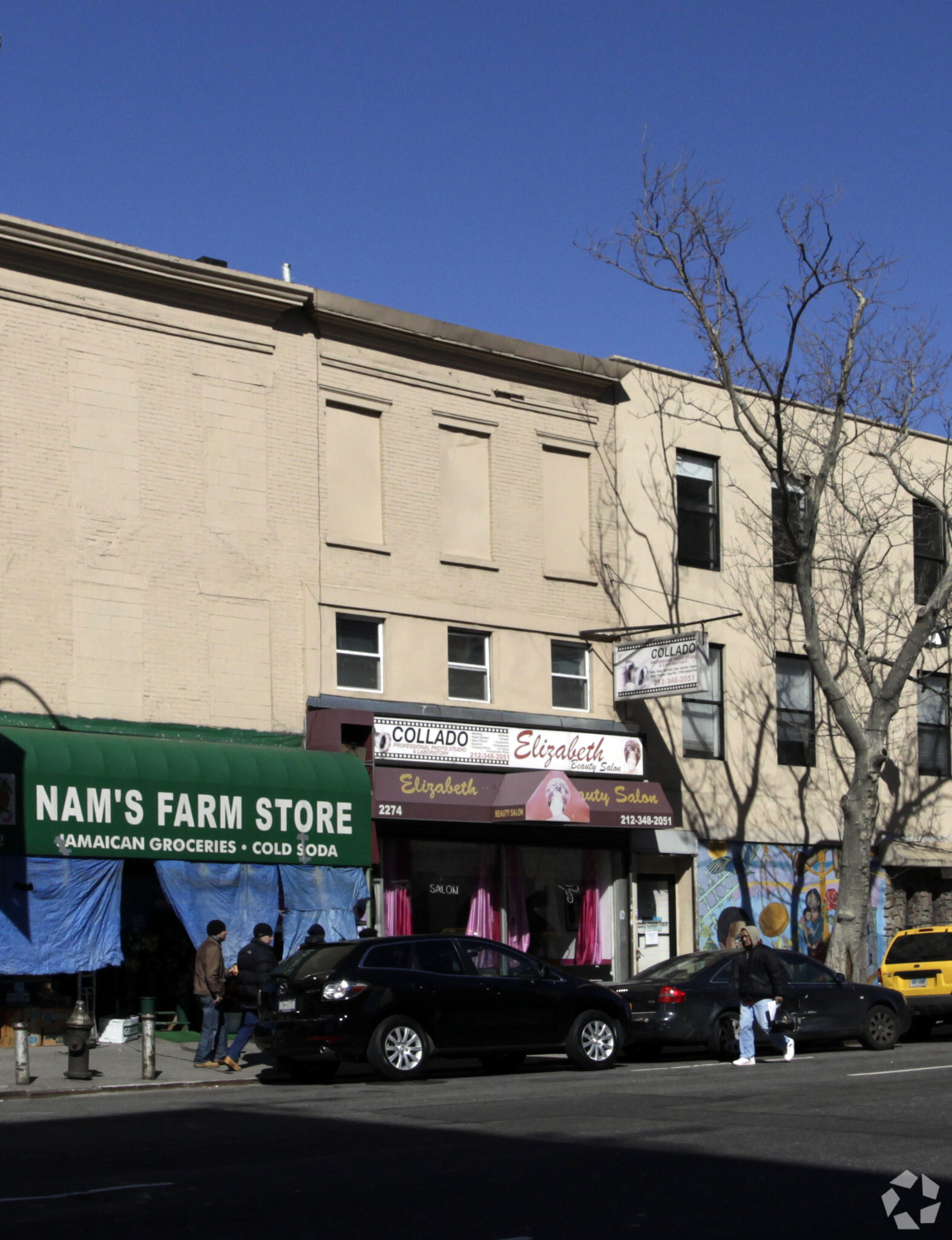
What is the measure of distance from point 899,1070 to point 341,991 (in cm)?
579

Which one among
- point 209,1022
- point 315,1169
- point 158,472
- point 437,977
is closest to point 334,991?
point 437,977

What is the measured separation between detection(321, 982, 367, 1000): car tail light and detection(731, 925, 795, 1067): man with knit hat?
184 inches

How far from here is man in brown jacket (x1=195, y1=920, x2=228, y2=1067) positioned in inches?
699

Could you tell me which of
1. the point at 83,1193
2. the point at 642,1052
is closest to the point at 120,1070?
the point at 642,1052

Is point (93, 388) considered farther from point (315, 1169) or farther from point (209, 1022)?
point (315, 1169)

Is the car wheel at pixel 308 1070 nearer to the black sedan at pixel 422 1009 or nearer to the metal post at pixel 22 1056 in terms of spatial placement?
the black sedan at pixel 422 1009

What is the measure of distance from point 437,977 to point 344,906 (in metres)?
5.68

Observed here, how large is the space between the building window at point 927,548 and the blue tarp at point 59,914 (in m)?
18.0

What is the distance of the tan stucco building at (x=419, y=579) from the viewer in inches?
830

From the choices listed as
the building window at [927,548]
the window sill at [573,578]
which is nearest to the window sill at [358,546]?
the window sill at [573,578]

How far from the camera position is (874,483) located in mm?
30875

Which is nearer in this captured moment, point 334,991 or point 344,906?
point 334,991

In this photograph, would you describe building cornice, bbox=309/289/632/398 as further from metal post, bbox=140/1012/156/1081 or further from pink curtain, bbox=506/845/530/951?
metal post, bbox=140/1012/156/1081

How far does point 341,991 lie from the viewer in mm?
15719
